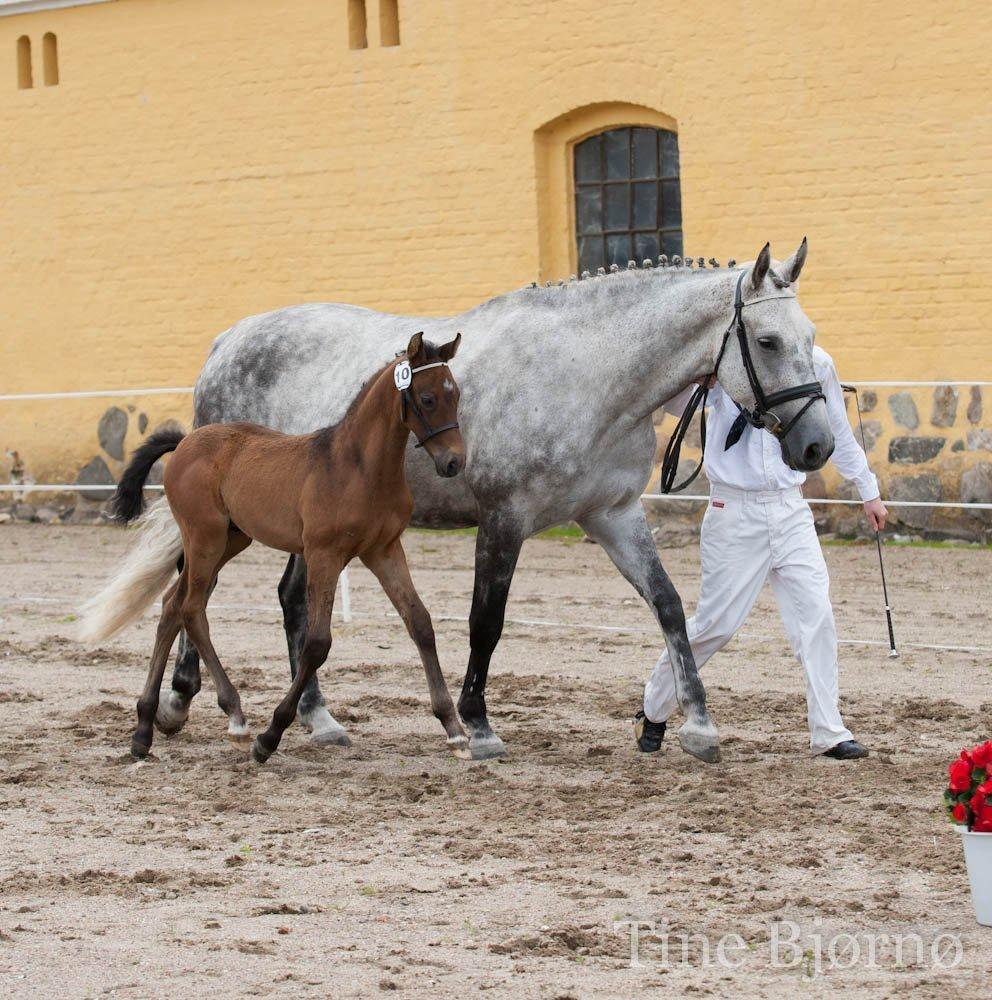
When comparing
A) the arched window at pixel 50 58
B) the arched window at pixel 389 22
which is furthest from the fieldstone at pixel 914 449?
the arched window at pixel 50 58

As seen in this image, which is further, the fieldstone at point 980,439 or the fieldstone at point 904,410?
the fieldstone at point 904,410

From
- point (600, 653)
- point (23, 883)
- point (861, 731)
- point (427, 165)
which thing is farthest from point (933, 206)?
point (23, 883)

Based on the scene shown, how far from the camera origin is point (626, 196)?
1591cm

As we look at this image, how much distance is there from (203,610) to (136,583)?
66cm

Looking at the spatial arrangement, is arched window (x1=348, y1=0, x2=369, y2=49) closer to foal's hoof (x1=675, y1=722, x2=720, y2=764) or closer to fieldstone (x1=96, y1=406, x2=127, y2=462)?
fieldstone (x1=96, y1=406, x2=127, y2=462)

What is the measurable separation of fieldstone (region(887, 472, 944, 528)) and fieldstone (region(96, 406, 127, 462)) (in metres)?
7.89

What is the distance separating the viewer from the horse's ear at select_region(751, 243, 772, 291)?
6.72m

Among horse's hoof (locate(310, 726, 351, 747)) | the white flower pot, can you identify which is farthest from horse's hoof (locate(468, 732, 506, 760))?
the white flower pot

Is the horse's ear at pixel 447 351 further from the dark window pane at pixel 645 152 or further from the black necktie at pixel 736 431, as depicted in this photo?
the dark window pane at pixel 645 152

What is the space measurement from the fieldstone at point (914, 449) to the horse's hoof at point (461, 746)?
7856 millimetres

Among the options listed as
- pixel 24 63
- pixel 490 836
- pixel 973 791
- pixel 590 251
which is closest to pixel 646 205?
pixel 590 251

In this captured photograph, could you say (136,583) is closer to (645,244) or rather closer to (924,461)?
(924,461)

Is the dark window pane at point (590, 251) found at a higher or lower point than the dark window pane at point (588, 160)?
lower

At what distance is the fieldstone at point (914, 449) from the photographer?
14094mm
